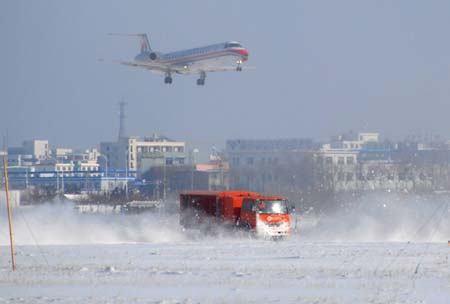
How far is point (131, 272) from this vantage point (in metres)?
31.2

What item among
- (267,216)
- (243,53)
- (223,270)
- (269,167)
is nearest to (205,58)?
(243,53)

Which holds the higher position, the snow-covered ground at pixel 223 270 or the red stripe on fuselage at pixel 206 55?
the red stripe on fuselage at pixel 206 55

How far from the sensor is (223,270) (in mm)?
31797

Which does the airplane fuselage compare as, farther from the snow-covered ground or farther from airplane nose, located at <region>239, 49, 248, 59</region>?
the snow-covered ground

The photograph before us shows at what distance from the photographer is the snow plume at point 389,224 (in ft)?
177

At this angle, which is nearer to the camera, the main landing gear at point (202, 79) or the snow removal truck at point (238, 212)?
the snow removal truck at point (238, 212)

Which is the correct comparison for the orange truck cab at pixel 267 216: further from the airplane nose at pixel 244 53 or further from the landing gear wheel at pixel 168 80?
the landing gear wheel at pixel 168 80

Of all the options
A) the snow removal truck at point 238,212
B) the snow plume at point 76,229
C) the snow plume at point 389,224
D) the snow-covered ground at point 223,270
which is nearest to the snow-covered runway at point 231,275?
the snow-covered ground at point 223,270

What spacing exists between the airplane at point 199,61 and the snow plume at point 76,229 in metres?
40.4

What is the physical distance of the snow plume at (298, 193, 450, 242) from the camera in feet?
177

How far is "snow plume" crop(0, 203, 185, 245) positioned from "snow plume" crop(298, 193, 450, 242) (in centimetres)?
787

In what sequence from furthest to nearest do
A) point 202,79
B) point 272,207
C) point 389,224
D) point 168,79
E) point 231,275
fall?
1. point 202,79
2. point 168,79
3. point 389,224
4. point 272,207
5. point 231,275

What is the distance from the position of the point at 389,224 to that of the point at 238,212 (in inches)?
453

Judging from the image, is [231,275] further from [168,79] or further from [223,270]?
[168,79]
